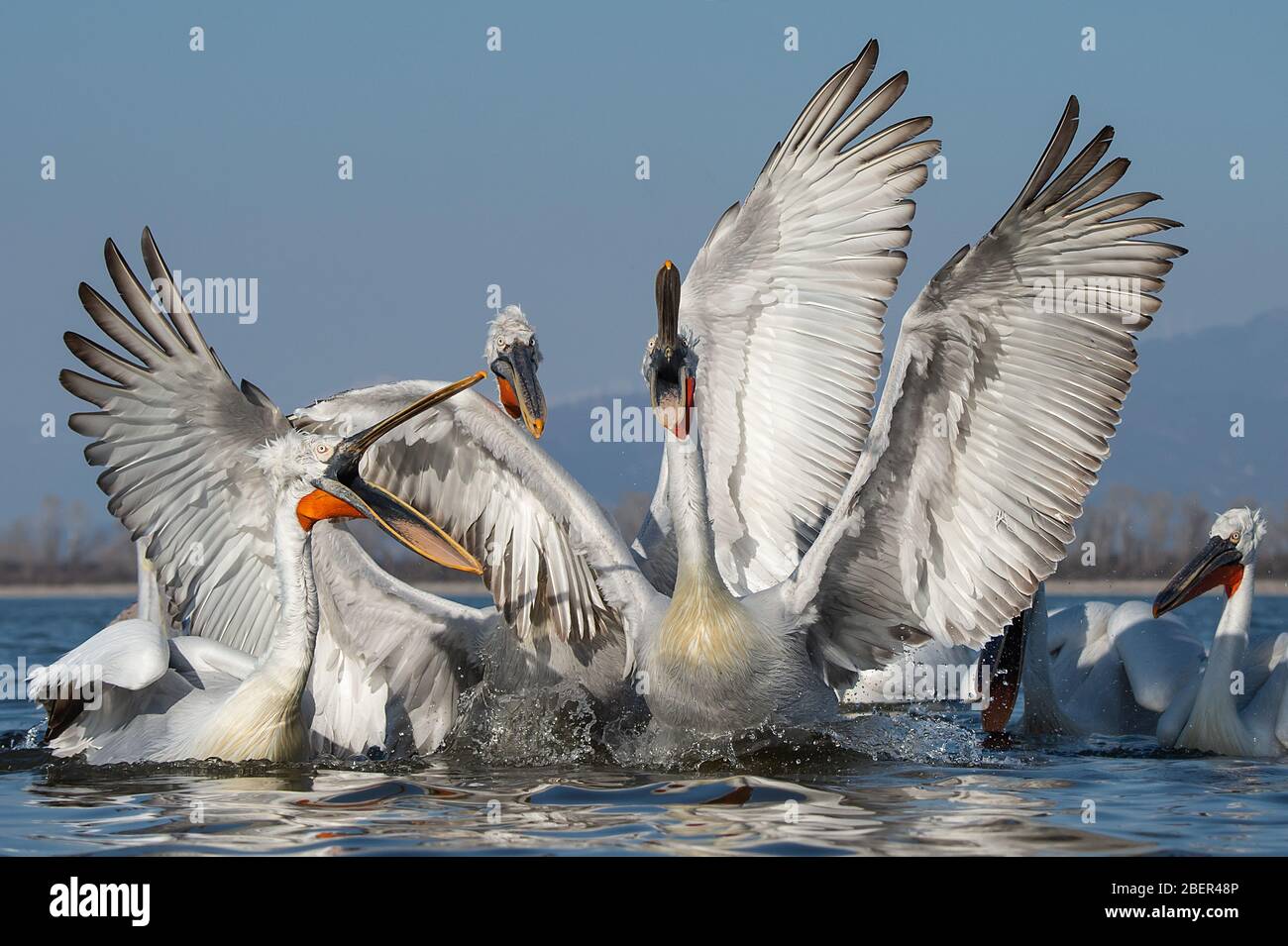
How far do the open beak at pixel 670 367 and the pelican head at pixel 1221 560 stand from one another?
3139 millimetres

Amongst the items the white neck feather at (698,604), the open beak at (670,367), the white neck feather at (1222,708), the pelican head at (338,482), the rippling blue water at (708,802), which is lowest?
the rippling blue water at (708,802)

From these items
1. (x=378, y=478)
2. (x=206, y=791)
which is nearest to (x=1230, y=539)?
(x=378, y=478)

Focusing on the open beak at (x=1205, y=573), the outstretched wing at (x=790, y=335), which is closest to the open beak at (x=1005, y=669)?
the open beak at (x=1205, y=573)

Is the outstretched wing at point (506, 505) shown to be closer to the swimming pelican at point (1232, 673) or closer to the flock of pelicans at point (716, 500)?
the flock of pelicans at point (716, 500)

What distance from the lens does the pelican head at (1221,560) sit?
28.8 ft

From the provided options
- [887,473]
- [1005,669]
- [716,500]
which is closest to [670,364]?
[887,473]

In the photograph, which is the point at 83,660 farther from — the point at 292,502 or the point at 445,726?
the point at 445,726

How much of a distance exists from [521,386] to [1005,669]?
2994 millimetres

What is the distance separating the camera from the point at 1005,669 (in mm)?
9367

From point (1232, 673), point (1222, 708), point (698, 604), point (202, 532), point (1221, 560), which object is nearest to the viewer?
point (698, 604)

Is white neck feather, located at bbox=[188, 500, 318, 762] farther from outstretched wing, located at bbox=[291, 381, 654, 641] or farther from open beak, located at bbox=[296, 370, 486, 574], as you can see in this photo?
outstretched wing, located at bbox=[291, 381, 654, 641]

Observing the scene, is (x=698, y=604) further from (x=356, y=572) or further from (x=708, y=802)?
(x=356, y=572)

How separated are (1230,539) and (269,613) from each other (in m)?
4.73
